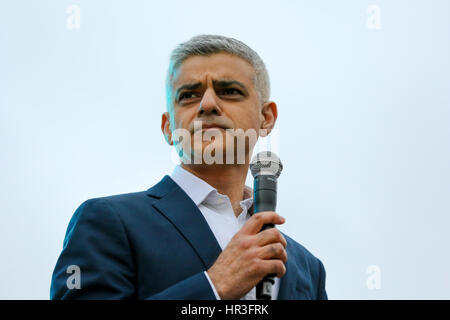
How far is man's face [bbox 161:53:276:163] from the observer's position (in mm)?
4539

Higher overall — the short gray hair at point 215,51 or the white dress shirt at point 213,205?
the short gray hair at point 215,51

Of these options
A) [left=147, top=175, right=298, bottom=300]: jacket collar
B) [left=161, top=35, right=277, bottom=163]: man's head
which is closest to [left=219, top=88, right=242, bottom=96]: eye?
[left=161, top=35, right=277, bottom=163]: man's head

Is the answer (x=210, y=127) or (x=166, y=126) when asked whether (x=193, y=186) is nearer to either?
(x=210, y=127)

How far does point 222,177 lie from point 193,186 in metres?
0.37

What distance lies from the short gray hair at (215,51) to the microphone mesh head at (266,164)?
101 centimetres

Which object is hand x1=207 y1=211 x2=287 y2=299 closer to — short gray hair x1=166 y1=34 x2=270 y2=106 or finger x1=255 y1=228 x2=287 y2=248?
finger x1=255 y1=228 x2=287 y2=248

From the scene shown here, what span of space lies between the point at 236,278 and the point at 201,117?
164cm

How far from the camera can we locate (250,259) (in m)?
3.31

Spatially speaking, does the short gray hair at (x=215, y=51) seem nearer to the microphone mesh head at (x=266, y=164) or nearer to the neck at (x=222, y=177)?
the neck at (x=222, y=177)

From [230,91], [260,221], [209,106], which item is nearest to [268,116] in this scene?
[230,91]

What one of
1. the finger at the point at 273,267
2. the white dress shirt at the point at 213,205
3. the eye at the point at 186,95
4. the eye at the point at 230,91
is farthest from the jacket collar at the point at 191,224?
the eye at the point at 230,91

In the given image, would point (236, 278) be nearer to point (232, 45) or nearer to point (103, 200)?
point (103, 200)

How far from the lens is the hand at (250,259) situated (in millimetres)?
3289

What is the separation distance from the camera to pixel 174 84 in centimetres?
496
